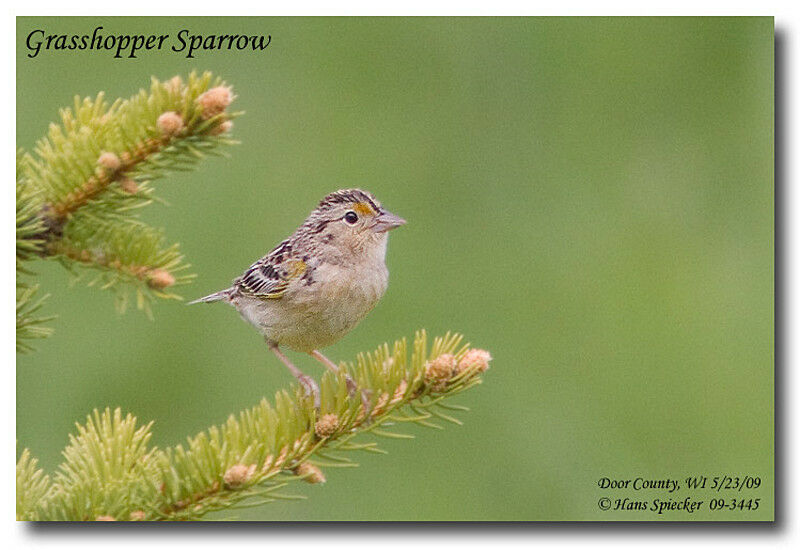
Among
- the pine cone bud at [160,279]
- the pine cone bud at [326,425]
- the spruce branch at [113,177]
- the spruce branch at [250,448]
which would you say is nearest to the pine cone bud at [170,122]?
the spruce branch at [113,177]

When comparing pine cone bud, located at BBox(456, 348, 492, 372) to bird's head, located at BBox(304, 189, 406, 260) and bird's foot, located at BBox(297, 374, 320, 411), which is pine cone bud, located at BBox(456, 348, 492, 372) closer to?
bird's foot, located at BBox(297, 374, 320, 411)

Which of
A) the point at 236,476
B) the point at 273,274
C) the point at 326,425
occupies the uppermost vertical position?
the point at 273,274

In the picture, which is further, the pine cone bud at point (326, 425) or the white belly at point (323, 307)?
the white belly at point (323, 307)

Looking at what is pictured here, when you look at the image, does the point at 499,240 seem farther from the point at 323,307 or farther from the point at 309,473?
the point at 309,473

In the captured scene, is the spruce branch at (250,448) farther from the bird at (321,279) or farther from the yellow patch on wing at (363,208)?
the yellow patch on wing at (363,208)

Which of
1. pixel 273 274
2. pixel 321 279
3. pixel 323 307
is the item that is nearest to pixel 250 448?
pixel 323 307

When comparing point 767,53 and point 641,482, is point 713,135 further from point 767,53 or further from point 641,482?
point 641,482
